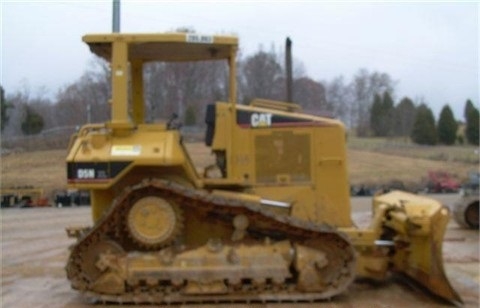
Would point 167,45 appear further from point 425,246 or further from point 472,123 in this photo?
point 472,123

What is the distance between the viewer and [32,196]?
98.2 ft

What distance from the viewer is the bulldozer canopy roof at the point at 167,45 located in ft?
28.8

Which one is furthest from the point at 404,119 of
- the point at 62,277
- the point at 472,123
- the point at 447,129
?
the point at 62,277

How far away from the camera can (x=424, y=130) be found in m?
59.8

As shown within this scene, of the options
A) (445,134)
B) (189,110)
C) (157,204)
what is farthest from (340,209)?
(445,134)

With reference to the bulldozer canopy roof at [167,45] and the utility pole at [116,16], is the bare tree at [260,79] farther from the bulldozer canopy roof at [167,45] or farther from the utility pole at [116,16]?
the bulldozer canopy roof at [167,45]

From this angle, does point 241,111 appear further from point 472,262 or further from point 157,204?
point 472,262

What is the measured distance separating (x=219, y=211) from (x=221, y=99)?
11470mm

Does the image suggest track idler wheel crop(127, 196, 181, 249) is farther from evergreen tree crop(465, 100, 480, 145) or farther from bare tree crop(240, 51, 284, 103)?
evergreen tree crop(465, 100, 480, 145)

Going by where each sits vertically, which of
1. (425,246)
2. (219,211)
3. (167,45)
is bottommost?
(425,246)

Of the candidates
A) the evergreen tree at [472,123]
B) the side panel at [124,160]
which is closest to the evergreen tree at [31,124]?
the evergreen tree at [472,123]

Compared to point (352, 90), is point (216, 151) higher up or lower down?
lower down

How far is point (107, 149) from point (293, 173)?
2.41 meters

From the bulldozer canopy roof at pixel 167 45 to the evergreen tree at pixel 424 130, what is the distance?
5256 cm
